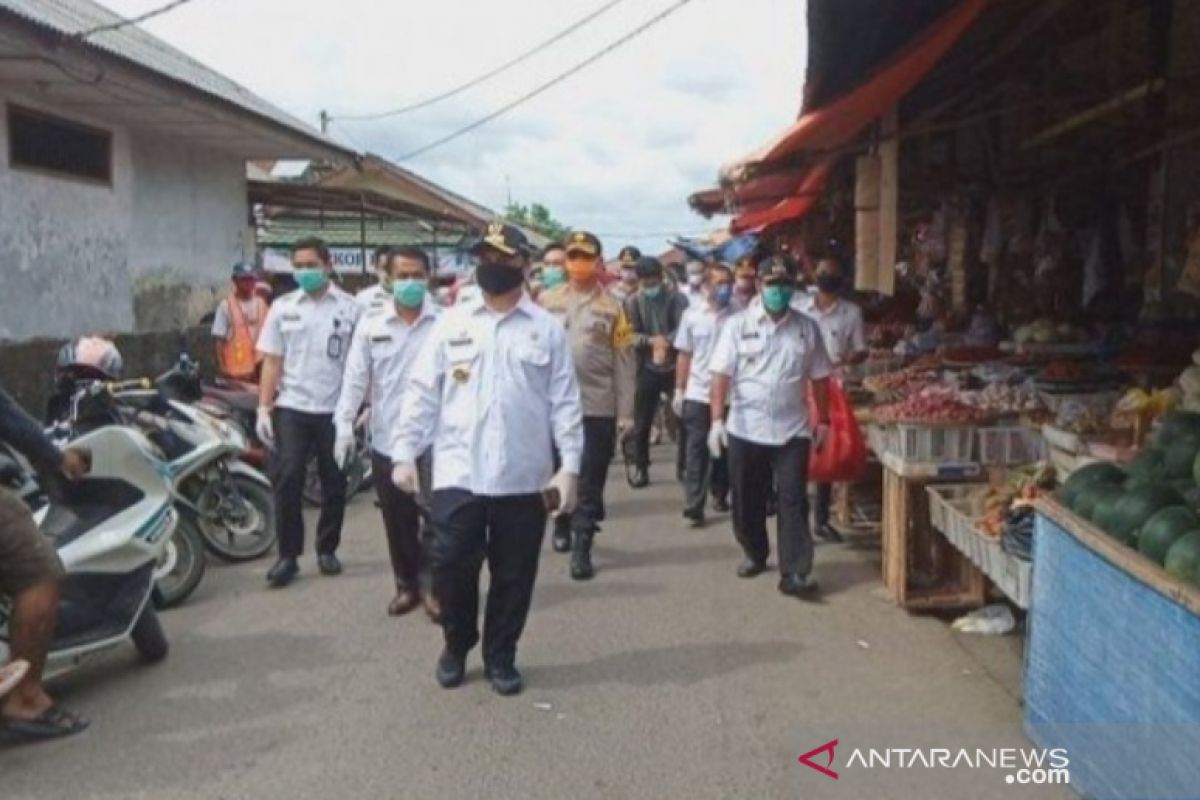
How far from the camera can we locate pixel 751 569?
23.0 ft

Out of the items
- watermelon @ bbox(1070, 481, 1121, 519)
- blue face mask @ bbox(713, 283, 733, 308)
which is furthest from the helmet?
watermelon @ bbox(1070, 481, 1121, 519)

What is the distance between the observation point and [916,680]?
515 cm

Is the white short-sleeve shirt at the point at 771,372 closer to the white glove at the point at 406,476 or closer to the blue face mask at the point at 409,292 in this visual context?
the blue face mask at the point at 409,292

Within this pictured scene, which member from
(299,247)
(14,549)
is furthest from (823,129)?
(14,549)

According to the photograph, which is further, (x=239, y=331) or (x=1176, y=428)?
(x=239, y=331)

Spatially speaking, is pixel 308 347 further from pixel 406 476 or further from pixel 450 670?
pixel 450 670

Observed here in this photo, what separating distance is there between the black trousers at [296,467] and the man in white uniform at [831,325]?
327cm

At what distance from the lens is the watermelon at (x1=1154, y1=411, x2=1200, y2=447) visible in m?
4.54

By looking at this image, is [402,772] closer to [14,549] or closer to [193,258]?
[14,549]

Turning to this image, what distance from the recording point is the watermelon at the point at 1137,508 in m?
3.94

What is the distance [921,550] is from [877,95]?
2.51m

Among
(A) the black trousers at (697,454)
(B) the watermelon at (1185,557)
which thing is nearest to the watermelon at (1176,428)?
(B) the watermelon at (1185,557)

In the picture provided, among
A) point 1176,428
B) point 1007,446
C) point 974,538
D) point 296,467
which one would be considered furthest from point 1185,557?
point 296,467

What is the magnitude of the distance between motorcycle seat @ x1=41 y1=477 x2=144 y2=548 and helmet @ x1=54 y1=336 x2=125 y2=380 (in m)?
1.46
